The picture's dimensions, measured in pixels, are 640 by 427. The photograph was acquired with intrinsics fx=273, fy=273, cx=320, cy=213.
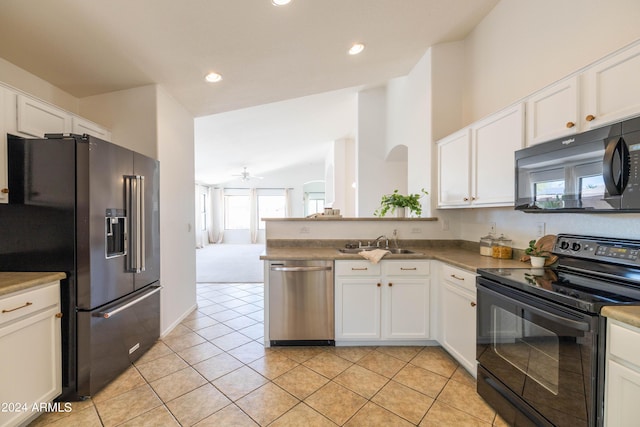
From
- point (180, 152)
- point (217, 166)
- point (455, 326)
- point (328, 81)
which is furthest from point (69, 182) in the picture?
point (217, 166)

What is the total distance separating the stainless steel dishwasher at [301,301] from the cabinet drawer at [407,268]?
1.75ft

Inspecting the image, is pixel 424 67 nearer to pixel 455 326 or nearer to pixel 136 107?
pixel 455 326

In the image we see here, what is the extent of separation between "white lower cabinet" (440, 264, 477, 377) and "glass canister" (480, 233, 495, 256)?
0.40 meters

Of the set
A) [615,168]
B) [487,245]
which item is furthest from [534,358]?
[487,245]

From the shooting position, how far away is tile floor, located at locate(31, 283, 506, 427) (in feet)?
5.50

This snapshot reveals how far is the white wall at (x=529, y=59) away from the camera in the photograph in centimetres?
163

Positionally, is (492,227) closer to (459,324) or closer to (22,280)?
(459,324)

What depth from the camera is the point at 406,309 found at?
2.50m

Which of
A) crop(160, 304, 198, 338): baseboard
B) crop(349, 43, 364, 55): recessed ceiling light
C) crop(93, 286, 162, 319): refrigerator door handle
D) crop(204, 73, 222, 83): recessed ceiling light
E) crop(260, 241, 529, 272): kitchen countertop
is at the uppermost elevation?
crop(349, 43, 364, 55): recessed ceiling light

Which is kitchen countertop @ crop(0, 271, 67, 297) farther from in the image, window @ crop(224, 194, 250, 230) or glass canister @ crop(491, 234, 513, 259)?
window @ crop(224, 194, 250, 230)

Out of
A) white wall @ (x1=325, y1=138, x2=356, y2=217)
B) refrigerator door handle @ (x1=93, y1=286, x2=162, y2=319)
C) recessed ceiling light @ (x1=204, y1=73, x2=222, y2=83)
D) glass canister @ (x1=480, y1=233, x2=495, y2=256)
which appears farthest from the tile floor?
white wall @ (x1=325, y1=138, x2=356, y2=217)

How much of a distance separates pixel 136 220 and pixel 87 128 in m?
1.04

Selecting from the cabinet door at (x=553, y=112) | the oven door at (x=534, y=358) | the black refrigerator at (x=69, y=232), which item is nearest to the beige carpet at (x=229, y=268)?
the black refrigerator at (x=69, y=232)

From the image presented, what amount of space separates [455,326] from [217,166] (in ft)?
24.7
